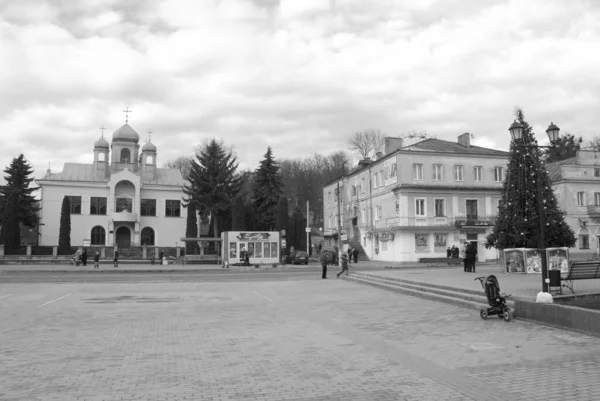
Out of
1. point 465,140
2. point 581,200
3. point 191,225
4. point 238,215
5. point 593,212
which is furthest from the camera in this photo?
point 238,215

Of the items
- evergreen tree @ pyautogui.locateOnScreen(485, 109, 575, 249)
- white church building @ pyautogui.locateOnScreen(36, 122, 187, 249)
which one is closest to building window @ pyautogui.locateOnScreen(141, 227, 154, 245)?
white church building @ pyautogui.locateOnScreen(36, 122, 187, 249)

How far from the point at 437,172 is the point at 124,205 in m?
40.4

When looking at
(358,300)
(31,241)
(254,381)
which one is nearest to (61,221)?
(31,241)

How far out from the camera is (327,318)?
12773mm

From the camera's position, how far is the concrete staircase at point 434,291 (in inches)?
576

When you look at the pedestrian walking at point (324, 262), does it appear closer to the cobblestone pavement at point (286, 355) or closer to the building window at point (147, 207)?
the cobblestone pavement at point (286, 355)

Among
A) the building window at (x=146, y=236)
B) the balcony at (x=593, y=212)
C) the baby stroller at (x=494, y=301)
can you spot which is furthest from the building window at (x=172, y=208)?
the baby stroller at (x=494, y=301)

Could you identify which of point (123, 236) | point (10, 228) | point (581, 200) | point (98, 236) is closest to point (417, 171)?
point (581, 200)

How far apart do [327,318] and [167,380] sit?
6.41 m

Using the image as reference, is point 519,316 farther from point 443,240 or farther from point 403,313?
point 443,240

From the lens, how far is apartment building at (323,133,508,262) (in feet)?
153

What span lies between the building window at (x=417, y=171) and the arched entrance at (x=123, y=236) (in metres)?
38.4

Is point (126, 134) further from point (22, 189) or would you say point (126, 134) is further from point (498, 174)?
point (498, 174)

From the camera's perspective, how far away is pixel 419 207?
4684cm
